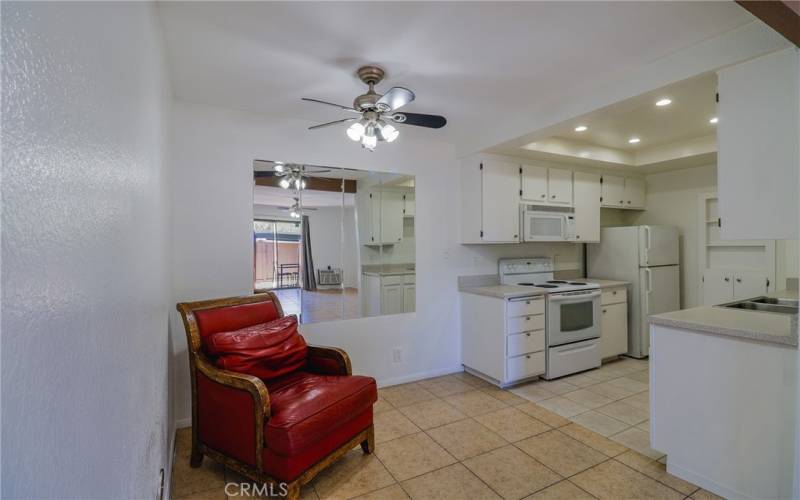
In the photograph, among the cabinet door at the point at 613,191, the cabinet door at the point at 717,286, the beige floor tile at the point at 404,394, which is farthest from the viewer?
the cabinet door at the point at 613,191

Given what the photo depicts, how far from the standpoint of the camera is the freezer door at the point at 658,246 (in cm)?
414

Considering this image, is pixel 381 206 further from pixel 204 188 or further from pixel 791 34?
pixel 791 34

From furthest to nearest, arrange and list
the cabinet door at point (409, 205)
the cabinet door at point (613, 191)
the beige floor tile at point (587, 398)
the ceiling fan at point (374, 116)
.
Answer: the cabinet door at point (613, 191) → the cabinet door at point (409, 205) → the beige floor tile at point (587, 398) → the ceiling fan at point (374, 116)

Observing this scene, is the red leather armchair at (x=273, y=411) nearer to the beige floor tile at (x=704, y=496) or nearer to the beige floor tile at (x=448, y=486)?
the beige floor tile at (x=448, y=486)

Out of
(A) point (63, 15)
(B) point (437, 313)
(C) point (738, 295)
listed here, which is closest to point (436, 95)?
(B) point (437, 313)

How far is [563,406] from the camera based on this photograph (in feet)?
9.69

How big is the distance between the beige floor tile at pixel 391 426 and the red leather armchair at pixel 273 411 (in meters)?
0.25

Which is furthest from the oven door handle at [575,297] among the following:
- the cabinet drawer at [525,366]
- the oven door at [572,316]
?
the cabinet drawer at [525,366]

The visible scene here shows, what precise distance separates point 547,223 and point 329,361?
2676 mm

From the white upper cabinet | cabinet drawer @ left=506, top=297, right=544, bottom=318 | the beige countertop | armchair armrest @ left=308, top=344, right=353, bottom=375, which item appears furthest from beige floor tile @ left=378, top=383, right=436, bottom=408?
the white upper cabinet

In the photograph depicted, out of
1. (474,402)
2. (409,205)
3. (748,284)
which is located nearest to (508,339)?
(474,402)

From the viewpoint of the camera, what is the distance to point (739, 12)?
1684mm

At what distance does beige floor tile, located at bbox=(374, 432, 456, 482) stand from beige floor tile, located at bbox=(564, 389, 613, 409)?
4.52 feet

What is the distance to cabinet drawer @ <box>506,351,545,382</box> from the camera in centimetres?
330
